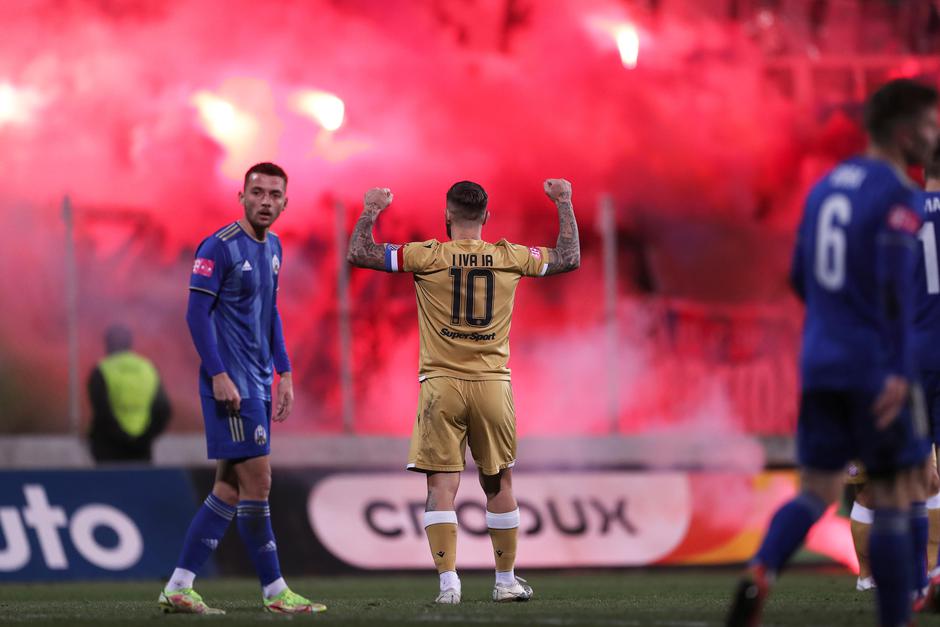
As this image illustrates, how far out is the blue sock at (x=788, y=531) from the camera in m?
4.68

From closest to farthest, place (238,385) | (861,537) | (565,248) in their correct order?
(238,385) → (565,248) → (861,537)

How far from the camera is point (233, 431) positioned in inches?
251

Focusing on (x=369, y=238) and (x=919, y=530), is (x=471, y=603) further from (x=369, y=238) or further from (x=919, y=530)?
(x=919, y=530)

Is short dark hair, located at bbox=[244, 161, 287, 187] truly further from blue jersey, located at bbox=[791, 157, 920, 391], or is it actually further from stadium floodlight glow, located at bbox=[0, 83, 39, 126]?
stadium floodlight glow, located at bbox=[0, 83, 39, 126]

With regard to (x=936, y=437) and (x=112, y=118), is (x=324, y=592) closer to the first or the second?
(x=936, y=437)

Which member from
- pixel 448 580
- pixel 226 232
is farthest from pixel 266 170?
pixel 448 580

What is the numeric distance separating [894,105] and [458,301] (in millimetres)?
2715

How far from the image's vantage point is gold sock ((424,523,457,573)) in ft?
22.5

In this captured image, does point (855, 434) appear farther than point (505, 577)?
No

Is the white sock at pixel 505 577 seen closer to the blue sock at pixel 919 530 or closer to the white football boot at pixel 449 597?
the white football boot at pixel 449 597

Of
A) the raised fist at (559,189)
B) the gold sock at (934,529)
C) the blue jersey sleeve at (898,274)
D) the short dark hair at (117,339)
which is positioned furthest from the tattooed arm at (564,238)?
the short dark hair at (117,339)

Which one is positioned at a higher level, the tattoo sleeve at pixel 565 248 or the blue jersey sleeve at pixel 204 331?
the tattoo sleeve at pixel 565 248

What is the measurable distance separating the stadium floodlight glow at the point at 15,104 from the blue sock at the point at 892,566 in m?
15.0

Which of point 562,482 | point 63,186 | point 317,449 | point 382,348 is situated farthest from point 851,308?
point 63,186
